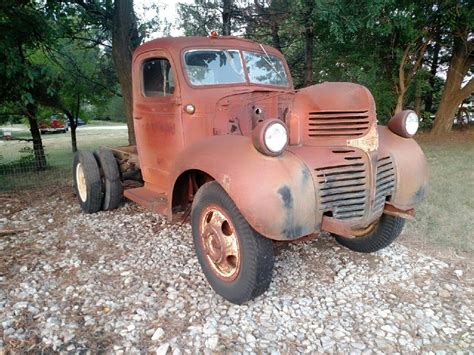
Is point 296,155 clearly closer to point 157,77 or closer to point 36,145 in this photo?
point 157,77

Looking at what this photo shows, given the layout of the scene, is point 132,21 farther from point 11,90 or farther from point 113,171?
point 113,171

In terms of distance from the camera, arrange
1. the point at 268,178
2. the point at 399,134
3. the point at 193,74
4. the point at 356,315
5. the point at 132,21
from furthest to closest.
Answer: the point at 132,21, the point at 193,74, the point at 399,134, the point at 356,315, the point at 268,178

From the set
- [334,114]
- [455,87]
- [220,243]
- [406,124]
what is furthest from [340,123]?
[455,87]

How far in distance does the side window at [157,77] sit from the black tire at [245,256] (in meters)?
1.46

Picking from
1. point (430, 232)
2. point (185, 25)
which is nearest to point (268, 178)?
point (430, 232)

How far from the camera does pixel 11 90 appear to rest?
6129mm

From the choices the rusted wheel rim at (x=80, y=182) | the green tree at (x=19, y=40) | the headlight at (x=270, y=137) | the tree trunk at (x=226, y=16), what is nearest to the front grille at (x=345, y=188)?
the headlight at (x=270, y=137)

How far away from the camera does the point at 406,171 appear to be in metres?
3.11

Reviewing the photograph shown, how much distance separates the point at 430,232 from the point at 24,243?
458cm

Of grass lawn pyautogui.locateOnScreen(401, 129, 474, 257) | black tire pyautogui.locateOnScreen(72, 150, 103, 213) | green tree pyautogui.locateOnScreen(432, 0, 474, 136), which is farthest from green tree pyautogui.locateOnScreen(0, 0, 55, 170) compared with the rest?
green tree pyautogui.locateOnScreen(432, 0, 474, 136)

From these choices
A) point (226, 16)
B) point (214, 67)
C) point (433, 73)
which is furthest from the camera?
point (433, 73)

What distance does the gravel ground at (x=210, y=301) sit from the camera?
244cm

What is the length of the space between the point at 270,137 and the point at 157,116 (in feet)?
6.15

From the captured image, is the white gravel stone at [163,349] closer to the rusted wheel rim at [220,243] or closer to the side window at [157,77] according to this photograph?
the rusted wheel rim at [220,243]
